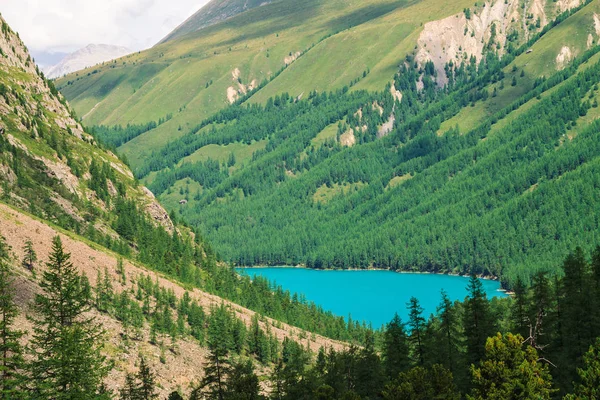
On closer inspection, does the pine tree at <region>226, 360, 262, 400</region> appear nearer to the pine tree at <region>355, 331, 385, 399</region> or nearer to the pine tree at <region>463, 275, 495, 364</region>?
the pine tree at <region>355, 331, 385, 399</region>

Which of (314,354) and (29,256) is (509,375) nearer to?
(29,256)

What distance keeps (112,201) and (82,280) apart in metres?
89.2

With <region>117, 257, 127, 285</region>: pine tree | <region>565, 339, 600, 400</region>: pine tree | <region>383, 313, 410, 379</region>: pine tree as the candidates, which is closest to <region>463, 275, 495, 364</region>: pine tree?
<region>383, 313, 410, 379</region>: pine tree

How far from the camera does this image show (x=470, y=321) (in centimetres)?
7425

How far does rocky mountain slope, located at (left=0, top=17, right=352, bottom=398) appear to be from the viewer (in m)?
95.7

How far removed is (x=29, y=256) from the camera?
103m

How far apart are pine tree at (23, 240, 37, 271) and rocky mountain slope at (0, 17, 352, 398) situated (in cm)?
61

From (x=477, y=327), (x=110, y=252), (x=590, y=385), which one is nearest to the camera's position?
(x=590, y=385)

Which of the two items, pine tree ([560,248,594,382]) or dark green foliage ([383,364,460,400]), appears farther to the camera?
pine tree ([560,248,594,382])

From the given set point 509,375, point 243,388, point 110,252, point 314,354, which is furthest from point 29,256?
point 509,375

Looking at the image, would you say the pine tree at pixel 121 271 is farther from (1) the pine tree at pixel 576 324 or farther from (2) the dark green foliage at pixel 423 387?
(2) the dark green foliage at pixel 423 387

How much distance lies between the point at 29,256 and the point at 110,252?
3477cm

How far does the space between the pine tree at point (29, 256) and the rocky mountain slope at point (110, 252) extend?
61 cm

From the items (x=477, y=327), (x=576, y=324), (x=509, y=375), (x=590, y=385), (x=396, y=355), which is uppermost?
(x=477, y=327)
